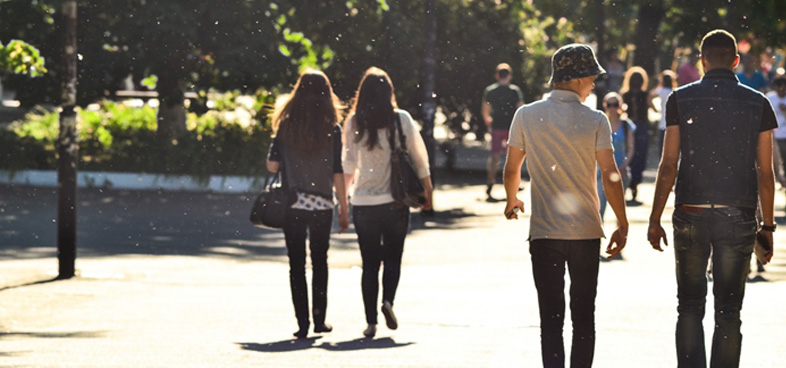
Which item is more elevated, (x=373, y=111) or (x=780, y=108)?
(x=373, y=111)

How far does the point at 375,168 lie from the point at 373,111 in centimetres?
35

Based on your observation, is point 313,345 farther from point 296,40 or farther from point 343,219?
point 296,40

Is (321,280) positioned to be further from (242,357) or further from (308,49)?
(308,49)

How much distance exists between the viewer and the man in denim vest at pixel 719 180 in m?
6.86

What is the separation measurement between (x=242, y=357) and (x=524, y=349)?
5.40ft

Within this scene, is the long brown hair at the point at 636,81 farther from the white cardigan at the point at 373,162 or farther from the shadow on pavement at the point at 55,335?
the shadow on pavement at the point at 55,335

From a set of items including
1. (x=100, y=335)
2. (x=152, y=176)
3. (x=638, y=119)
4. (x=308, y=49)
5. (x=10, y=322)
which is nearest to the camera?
(x=100, y=335)

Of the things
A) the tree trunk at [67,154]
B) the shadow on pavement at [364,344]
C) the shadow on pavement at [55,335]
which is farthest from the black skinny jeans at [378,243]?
the tree trunk at [67,154]

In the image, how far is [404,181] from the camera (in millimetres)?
9445

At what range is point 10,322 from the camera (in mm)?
10188

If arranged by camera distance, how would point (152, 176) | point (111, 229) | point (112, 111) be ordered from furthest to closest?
point (112, 111)
point (152, 176)
point (111, 229)

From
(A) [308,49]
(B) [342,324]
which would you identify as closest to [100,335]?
(B) [342,324]

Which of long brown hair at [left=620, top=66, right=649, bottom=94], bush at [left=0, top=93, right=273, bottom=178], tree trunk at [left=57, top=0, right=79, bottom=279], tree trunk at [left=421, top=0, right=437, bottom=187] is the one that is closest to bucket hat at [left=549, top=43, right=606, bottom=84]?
tree trunk at [left=57, top=0, right=79, bottom=279]

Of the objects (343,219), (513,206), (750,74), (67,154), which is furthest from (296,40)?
(513,206)
